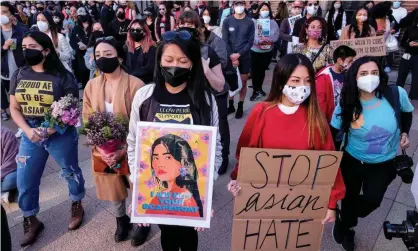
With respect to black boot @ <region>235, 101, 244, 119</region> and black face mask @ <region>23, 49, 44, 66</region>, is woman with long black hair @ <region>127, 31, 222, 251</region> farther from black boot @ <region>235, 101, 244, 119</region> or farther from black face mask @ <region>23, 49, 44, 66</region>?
black boot @ <region>235, 101, 244, 119</region>

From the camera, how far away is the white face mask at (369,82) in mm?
2334

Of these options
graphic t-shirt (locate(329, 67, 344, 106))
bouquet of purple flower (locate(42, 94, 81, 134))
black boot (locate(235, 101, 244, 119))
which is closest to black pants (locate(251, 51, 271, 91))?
black boot (locate(235, 101, 244, 119))

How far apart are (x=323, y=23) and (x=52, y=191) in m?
3.75

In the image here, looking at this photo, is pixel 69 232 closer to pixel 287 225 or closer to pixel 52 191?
pixel 52 191

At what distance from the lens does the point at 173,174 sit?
1.89m

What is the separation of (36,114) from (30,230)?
1.07 metres

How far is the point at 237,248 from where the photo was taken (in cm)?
212

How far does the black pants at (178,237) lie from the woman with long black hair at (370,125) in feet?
4.51

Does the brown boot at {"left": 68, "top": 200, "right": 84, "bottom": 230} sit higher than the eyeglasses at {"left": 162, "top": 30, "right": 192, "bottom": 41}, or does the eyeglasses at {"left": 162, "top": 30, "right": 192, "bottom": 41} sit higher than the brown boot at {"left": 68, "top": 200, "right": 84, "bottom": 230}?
the eyeglasses at {"left": 162, "top": 30, "right": 192, "bottom": 41}

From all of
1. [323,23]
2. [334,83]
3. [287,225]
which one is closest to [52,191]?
[287,225]

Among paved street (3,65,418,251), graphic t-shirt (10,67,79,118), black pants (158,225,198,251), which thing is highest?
graphic t-shirt (10,67,79,118)

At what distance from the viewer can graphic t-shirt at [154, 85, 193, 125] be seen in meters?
2.02

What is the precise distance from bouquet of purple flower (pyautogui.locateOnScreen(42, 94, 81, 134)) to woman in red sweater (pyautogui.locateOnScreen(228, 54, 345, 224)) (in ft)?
4.75

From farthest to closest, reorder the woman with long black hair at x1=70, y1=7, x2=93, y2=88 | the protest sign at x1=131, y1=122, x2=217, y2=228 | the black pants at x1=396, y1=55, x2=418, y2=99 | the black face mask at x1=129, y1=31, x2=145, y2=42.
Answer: the woman with long black hair at x1=70, y1=7, x2=93, y2=88, the black pants at x1=396, y1=55, x2=418, y2=99, the black face mask at x1=129, y1=31, x2=145, y2=42, the protest sign at x1=131, y1=122, x2=217, y2=228
